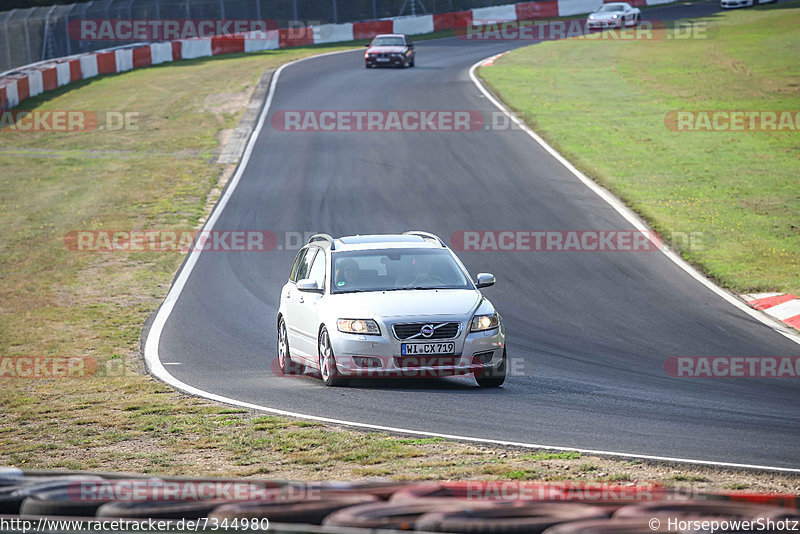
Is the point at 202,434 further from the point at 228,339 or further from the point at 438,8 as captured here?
the point at 438,8

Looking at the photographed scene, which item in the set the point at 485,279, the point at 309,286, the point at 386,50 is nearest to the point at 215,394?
the point at 309,286

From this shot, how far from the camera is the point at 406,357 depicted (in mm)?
11219

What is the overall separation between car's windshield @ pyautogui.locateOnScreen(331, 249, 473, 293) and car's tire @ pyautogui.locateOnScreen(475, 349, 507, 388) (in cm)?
124

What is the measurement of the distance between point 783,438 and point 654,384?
273cm

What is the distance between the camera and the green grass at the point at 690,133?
20562 mm

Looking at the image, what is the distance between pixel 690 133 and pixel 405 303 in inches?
908

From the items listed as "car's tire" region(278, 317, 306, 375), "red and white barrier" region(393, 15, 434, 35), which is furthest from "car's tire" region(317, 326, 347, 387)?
"red and white barrier" region(393, 15, 434, 35)

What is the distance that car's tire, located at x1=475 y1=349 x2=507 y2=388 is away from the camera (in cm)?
1143

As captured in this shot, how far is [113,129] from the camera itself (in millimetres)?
36906

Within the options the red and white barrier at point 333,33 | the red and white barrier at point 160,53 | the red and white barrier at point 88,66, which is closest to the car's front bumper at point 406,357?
the red and white barrier at point 88,66

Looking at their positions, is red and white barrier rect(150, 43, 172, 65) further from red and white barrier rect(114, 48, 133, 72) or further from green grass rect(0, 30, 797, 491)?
green grass rect(0, 30, 797, 491)

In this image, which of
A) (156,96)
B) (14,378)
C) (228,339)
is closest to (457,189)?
(228,339)

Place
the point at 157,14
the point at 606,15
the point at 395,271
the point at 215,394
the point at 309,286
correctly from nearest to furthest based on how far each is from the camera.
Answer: the point at 215,394 → the point at 309,286 → the point at 395,271 → the point at 157,14 → the point at 606,15

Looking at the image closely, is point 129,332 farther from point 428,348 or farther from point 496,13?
point 496,13
